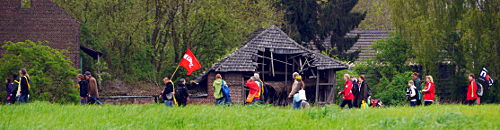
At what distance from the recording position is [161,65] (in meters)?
46.9

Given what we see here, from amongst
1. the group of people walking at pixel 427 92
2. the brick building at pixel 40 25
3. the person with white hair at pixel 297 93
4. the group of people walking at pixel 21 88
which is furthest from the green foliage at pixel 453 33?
the group of people walking at pixel 21 88

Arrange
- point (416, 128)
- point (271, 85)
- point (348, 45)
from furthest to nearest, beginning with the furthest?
point (348, 45)
point (271, 85)
point (416, 128)

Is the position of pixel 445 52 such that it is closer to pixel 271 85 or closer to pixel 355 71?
pixel 355 71

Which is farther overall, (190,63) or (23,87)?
(190,63)

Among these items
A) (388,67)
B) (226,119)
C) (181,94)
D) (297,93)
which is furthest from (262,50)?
(226,119)

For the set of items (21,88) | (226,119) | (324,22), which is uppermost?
(324,22)

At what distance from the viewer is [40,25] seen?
1545 inches

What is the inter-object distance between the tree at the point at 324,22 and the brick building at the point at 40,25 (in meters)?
14.5

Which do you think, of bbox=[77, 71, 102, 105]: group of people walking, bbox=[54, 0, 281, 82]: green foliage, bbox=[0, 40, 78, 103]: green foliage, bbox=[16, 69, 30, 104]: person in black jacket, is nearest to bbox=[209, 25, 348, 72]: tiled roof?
bbox=[54, 0, 281, 82]: green foliage

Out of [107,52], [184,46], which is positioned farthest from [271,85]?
[107,52]

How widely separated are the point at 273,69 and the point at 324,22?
14237 mm

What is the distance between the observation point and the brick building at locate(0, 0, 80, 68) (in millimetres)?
38906

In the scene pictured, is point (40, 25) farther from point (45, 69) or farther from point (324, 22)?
point (324, 22)

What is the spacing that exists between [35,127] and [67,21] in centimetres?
2582
